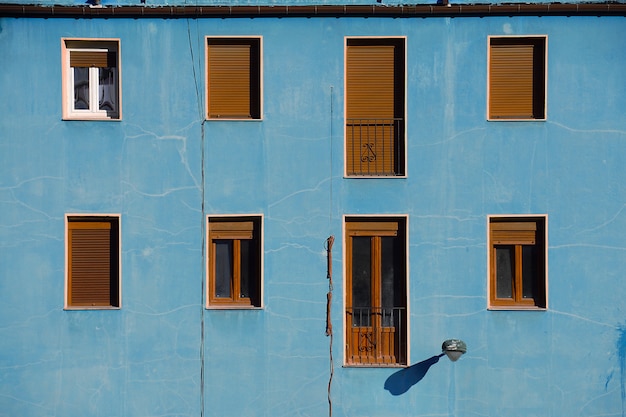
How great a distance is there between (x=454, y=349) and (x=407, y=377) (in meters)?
0.90

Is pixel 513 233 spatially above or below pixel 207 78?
below

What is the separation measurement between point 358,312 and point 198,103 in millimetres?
3919

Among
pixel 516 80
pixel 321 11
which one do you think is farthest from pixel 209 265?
pixel 516 80

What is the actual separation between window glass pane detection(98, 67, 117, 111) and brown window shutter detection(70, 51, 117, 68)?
0.14 m

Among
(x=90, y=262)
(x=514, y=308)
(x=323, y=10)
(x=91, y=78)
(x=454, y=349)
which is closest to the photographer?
(x=454, y=349)

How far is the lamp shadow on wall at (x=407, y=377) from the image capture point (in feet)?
38.5

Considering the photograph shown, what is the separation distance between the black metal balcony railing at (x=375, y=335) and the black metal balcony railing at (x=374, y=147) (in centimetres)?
208

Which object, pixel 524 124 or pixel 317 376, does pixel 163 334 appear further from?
pixel 524 124

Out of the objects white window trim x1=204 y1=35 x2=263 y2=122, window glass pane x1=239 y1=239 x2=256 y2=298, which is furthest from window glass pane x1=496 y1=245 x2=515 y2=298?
white window trim x1=204 y1=35 x2=263 y2=122

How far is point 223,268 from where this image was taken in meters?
12.0

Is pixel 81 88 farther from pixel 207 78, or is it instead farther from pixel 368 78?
pixel 368 78

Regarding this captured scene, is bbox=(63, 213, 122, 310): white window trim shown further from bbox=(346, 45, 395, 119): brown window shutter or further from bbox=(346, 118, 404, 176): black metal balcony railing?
bbox=(346, 45, 395, 119): brown window shutter

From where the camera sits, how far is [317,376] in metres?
11.8

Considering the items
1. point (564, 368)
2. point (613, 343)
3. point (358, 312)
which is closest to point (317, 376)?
point (358, 312)
